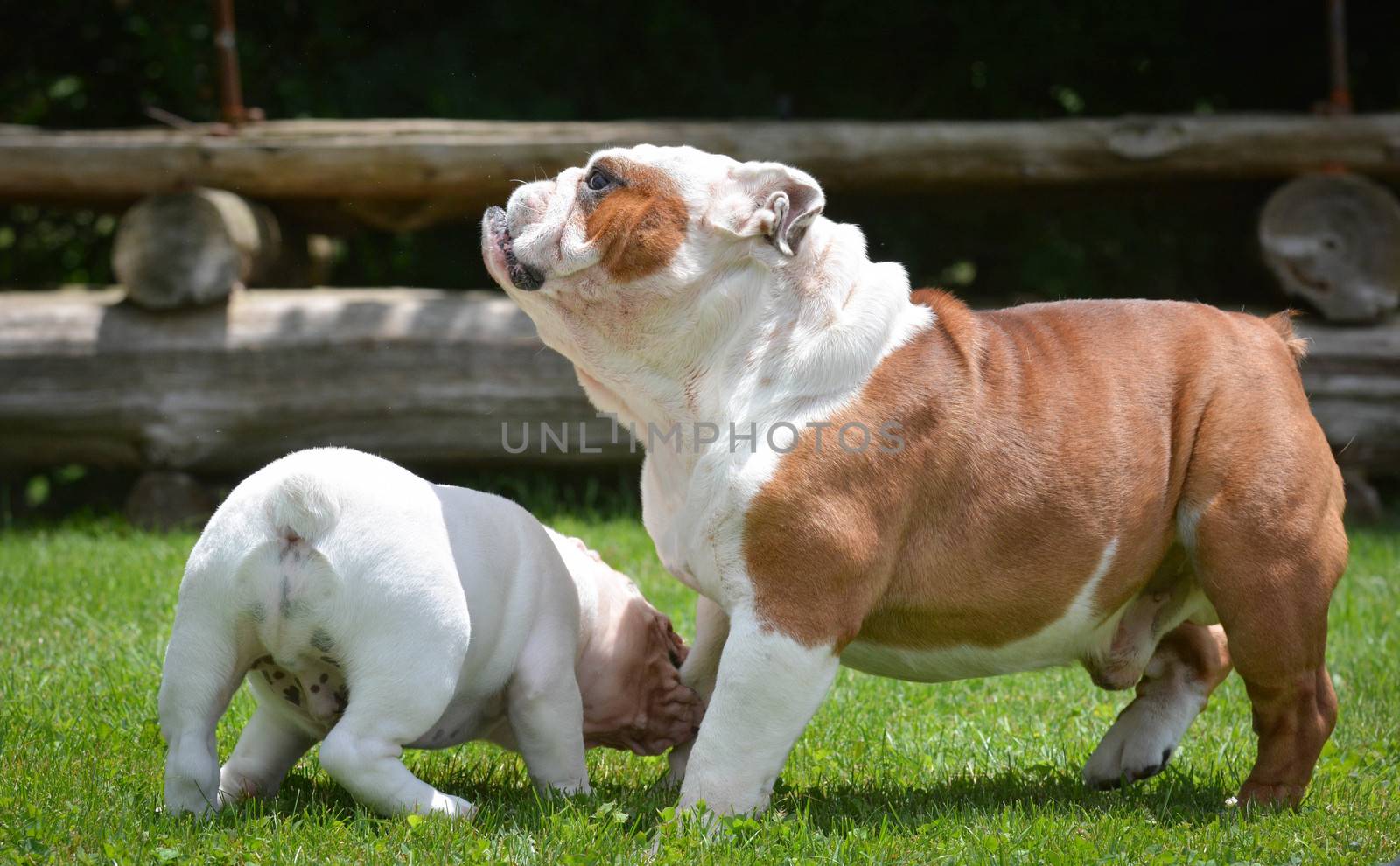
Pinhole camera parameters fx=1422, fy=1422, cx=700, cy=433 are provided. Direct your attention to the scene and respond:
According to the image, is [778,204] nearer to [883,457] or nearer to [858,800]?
[883,457]

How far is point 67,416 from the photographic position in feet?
21.8

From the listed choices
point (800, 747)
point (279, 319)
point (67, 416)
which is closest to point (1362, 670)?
point (800, 747)

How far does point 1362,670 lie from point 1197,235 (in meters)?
4.48

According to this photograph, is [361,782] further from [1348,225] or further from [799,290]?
[1348,225]

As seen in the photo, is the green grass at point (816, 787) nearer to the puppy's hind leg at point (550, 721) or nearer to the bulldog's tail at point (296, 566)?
the puppy's hind leg at point (550, 721)

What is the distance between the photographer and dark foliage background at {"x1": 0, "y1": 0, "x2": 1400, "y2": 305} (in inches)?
331

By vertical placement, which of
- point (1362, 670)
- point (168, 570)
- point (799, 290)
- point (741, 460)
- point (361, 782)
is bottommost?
point (168, 570)

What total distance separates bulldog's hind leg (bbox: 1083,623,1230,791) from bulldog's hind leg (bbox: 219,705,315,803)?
1966 millimetres

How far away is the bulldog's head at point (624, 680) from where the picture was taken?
347cm

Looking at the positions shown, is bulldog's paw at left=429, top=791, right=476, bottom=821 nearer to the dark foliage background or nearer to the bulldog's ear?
the bulldog's ear

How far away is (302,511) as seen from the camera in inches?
116

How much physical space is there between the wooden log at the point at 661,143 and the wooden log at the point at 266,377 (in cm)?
57

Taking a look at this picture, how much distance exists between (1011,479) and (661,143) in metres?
3.89

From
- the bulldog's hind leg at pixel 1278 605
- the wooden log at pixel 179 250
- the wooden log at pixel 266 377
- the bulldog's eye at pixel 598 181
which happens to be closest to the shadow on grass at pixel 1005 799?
the bulldog's hind leg at pixel 1278 605
